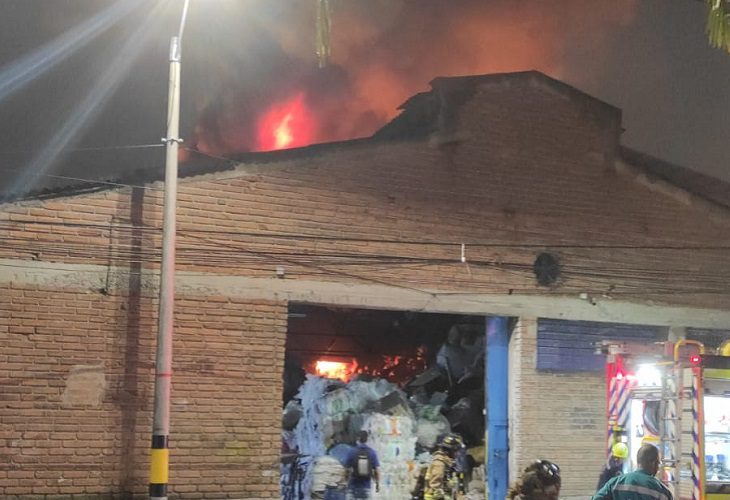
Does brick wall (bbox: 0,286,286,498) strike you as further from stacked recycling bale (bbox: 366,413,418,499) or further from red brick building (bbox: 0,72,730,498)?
stacked recycling bale (bbox: 366,413,418,499)

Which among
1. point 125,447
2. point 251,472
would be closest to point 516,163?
point 251,472

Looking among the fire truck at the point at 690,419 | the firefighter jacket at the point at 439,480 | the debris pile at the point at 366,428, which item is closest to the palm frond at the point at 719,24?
the fire truck at the point at 690,419

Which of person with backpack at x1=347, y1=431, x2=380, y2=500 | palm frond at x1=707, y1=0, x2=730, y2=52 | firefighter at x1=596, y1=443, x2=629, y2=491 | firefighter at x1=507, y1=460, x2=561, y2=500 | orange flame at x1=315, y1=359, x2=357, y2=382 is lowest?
person with backpack at x1=347, y1=431, x2=380, y2=500

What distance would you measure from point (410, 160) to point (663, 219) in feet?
15.9

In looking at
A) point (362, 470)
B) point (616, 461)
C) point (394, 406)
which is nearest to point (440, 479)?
point (362, 470)

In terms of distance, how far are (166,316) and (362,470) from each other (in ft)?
13.2

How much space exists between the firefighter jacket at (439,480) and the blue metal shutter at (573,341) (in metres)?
3.14

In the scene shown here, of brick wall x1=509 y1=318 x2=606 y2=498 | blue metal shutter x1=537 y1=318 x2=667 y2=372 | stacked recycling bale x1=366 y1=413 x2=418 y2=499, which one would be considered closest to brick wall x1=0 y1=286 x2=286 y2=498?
stacked recycling bale x1=366 y1=413 x2=418 y2=499

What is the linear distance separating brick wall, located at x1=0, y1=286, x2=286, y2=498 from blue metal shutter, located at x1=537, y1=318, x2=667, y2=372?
14.5 feet

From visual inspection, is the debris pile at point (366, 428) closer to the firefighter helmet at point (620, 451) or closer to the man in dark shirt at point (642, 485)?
the firefighter helmet at point (620, 451)

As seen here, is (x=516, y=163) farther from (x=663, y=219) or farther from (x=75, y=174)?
(x=75, y=174)

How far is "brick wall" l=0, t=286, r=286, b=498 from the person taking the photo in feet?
33.9

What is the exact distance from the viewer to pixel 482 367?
15.0 metres

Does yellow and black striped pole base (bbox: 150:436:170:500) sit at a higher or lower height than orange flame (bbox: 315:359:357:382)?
lower
